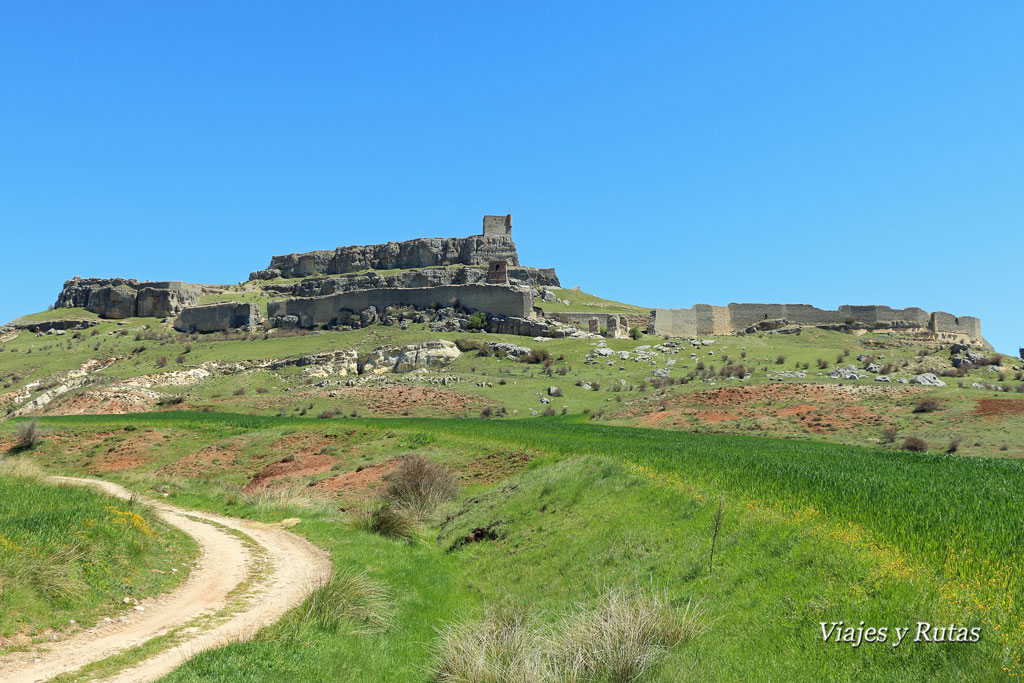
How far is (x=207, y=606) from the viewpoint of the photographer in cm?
1267

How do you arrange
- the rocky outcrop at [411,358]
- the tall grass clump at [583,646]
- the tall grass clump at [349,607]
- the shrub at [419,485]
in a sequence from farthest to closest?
1. the rocky outcrop at [411,358]
2. the shrub at [419,485]
3. the tall grass clump at [349,607]
4. the tall grass clump at [583,646]

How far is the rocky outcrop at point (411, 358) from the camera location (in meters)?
61.7

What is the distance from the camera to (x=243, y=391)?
59.3m

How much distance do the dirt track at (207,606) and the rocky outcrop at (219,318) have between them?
6938 cm

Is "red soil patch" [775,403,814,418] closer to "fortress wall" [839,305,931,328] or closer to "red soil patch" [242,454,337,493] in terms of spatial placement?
"red soil patch" [242,454,337,493]

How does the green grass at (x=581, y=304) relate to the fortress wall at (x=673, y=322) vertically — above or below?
above

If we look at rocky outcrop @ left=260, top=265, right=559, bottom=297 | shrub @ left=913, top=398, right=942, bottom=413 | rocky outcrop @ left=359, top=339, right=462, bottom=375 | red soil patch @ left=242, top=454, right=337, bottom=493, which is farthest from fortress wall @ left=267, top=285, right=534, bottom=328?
shrub @ left=913, top=398, right=942, bottom=413

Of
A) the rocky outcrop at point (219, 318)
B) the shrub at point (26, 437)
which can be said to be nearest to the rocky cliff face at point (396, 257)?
the rocky outcrop at point (219, 318)

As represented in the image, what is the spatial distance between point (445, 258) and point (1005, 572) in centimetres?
9618

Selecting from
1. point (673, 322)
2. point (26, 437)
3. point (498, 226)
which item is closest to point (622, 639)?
point (26, 437)

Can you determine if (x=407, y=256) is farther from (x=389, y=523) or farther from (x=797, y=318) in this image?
(x=389, y=523)

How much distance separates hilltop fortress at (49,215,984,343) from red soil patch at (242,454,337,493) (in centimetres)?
3933

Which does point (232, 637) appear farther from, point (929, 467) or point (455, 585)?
point (929, 467)

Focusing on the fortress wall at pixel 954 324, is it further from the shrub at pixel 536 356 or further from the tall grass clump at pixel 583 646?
the tall grass clump at pixel 583 646
